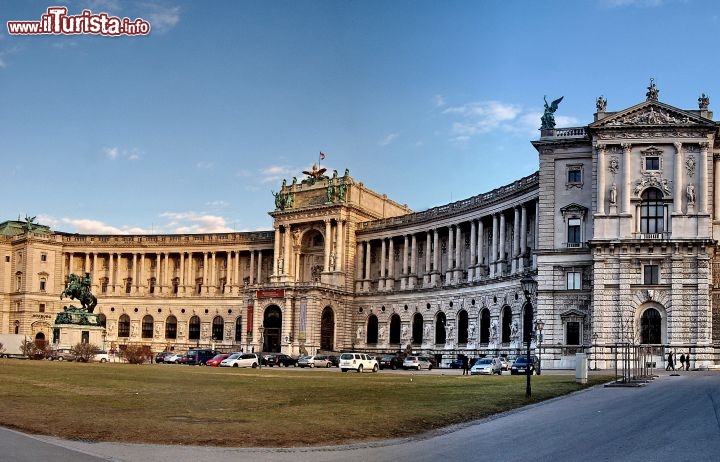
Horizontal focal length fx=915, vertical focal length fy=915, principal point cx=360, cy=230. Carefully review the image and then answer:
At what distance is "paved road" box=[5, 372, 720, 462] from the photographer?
22.4 meters

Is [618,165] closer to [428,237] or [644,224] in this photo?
[644,224]

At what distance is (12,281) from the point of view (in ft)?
500

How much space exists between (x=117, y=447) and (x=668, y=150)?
2540 inches

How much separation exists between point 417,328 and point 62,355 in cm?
4765

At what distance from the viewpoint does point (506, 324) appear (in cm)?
9875

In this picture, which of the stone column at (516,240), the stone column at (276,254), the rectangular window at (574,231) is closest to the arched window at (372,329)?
the stone column at (276,254)

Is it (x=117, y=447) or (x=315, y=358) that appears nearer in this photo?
(x=117, y=447)

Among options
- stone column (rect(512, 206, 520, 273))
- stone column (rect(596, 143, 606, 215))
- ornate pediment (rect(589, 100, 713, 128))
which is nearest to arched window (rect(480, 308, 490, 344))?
stone column (rect(512, 206, 520, 273))

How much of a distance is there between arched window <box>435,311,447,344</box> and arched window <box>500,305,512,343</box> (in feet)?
54.7

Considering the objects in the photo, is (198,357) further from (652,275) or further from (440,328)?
(652,275)

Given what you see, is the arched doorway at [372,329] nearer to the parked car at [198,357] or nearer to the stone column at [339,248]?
the stone column at [339,248]

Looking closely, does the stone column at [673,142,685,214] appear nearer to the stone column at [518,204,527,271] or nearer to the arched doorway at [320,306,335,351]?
the stone column at [518,204,527,271]

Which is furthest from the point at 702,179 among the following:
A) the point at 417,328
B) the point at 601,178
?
the point at 417,328

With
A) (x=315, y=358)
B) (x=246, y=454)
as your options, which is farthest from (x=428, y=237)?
(x=246, y=454)
